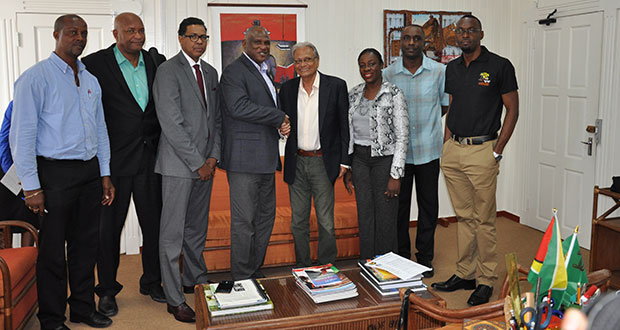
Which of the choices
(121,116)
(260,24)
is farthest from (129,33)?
(260,24)

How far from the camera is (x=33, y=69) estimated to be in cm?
278

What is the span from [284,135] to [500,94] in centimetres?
137

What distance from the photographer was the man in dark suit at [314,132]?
3490 millimetres

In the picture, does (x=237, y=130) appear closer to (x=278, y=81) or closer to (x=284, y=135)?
(x=284, y=135)

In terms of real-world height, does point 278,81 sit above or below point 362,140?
above

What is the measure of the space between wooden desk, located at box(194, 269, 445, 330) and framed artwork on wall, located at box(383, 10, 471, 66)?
3.15 m

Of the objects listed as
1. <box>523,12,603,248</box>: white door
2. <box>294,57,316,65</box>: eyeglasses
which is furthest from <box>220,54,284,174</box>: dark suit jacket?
<box>523,12,603,248</box>: white door

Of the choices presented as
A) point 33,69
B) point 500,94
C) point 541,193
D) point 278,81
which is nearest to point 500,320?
point 500,94

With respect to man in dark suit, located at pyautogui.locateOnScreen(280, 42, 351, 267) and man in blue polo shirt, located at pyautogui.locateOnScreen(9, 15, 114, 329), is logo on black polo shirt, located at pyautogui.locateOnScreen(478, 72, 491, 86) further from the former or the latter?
man in blue polo shirt, located at pyautogui.locateOnScreen(9, 15, 114, 329)

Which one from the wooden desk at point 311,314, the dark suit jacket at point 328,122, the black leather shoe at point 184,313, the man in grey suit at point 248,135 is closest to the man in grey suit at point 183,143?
the black leather shoe at point 184,313

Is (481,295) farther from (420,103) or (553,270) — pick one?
(553,270)

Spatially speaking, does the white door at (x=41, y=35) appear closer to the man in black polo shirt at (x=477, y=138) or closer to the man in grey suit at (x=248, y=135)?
the man in grey suit at (x=248, y=135)

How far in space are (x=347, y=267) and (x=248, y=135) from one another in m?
1.40

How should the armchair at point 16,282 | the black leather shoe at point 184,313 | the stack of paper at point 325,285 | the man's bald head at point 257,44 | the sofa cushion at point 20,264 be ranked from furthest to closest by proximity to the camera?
1. the man's bald head at point 257,44
2. the black leather shoe at point 184,313
3. the sofa cushion at point 20,264
4. the armchair at point 16,282
5. the stack of paper at point 325,285
